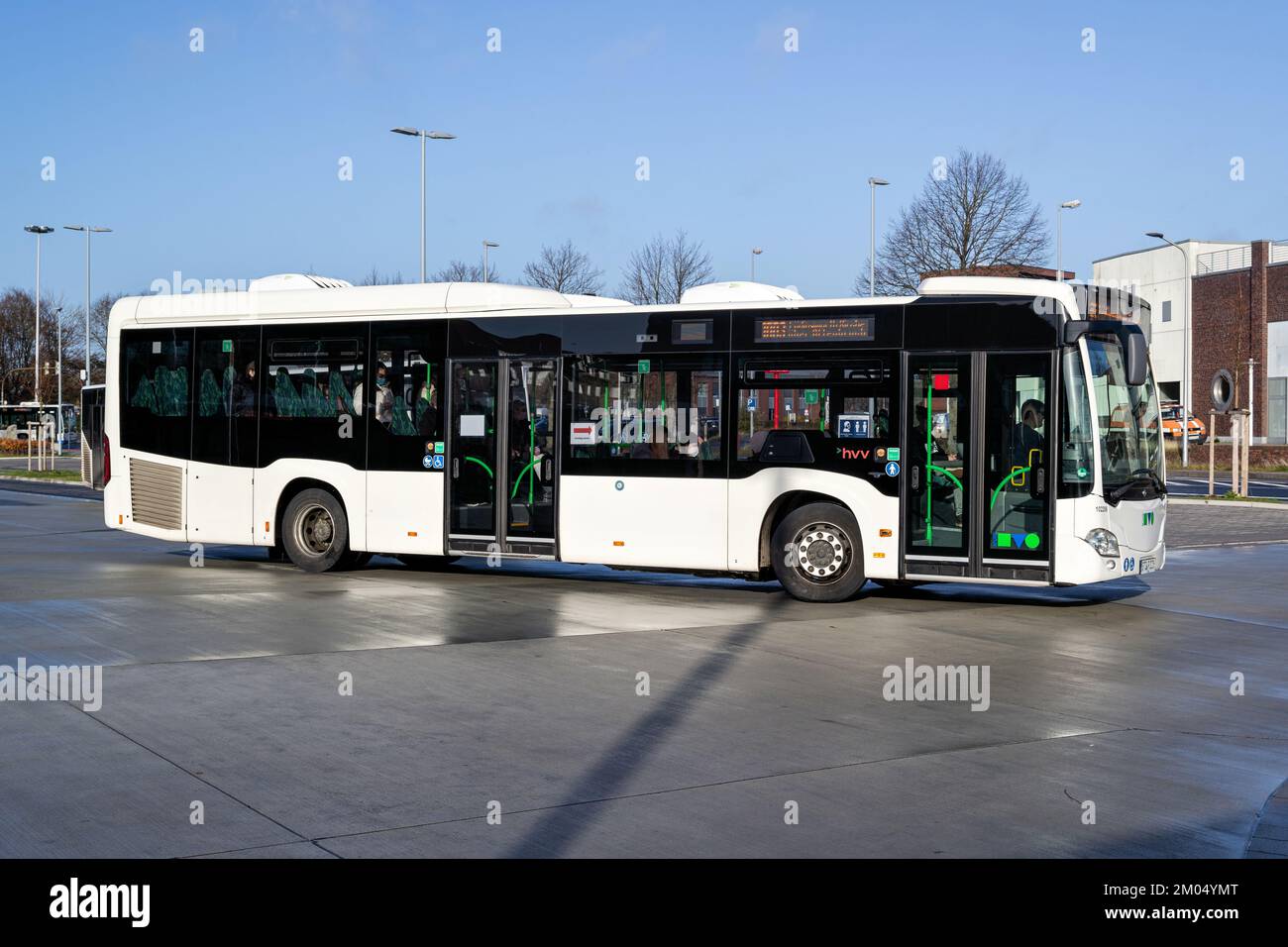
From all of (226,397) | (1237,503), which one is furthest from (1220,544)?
(226,397)

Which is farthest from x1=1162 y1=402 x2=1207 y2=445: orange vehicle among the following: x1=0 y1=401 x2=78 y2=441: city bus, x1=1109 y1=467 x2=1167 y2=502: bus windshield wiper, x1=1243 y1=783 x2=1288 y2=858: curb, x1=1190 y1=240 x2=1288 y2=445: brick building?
x1=1243 y1=783 x2=1288 y2=858: curb

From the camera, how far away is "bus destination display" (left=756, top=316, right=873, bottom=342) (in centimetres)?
1404

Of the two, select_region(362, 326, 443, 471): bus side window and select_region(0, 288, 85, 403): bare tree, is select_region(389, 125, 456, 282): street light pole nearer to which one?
select_region(362, 326, 443, 471): bus side window

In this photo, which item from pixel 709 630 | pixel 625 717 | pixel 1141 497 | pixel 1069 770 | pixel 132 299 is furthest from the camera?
pixel 132 299

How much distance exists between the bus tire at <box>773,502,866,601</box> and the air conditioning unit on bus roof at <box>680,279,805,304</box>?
2.27 m

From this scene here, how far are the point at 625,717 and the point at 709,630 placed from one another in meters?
3.87

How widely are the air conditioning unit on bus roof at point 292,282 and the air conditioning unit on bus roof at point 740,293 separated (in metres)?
4.75

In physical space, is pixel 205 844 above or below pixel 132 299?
below

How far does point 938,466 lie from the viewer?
13.6 m

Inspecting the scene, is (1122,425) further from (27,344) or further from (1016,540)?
(27,344)

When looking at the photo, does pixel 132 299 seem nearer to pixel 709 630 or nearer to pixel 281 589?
pixel 281 589

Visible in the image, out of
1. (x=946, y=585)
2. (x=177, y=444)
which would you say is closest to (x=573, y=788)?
(x=946, y=585)
